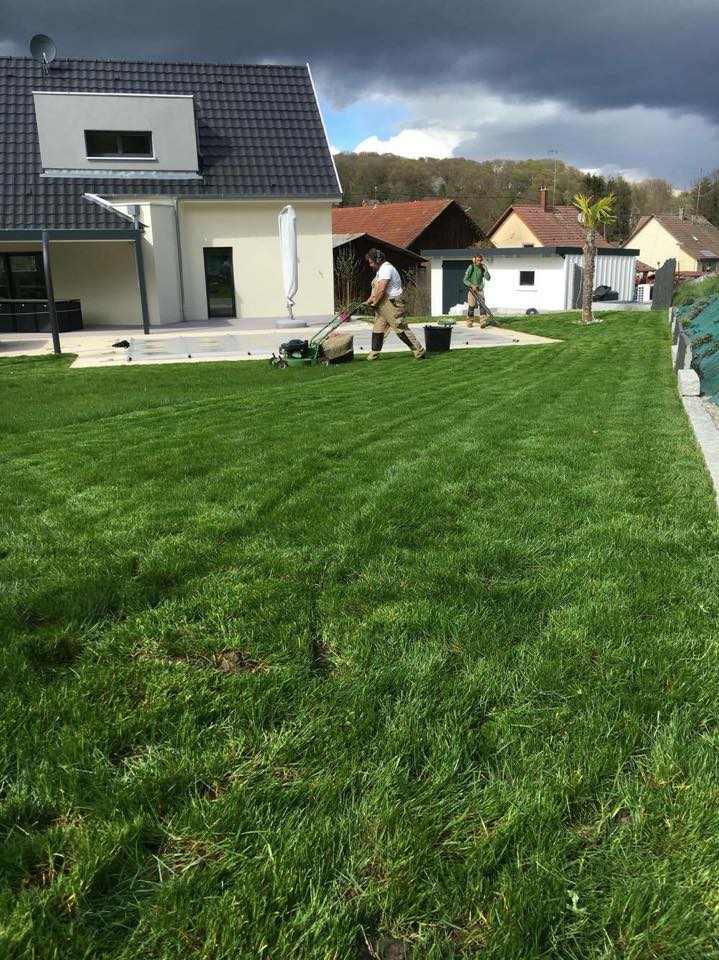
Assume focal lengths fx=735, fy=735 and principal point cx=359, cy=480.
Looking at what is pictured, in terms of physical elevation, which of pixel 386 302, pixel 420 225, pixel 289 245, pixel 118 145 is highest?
pixel 118 145

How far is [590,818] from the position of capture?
6.36 feet

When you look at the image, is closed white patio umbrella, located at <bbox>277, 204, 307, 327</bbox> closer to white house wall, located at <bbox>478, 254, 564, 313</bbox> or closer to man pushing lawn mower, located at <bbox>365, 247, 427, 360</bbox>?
man pushing lawn mower, located at <bbox>365, 247, 427, 360</bbox>

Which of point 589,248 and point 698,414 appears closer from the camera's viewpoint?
point 698,414

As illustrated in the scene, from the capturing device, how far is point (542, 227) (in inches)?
1748

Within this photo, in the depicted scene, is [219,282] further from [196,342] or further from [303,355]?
[303,355]

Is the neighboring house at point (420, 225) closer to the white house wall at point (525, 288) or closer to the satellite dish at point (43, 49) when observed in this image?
the white house wall at point (525, 288)

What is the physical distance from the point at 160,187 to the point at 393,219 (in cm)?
2138

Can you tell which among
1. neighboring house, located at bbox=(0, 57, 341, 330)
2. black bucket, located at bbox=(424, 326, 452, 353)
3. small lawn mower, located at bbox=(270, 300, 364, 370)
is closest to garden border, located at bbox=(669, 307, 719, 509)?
black bucket, located at bbox=(424, 326, 452, 353)

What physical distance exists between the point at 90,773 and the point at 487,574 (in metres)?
1.87

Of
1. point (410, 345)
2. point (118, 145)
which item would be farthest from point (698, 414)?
point (118, 145)

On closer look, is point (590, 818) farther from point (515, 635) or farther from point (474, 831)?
point (515, 635)

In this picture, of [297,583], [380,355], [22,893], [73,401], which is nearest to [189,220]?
[380,355]

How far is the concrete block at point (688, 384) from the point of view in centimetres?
841

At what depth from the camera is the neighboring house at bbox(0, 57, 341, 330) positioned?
20781mm
